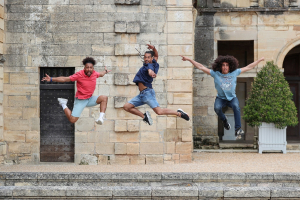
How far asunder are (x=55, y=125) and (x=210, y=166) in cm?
473

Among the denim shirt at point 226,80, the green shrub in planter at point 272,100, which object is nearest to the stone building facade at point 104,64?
the green shrub in planter at point 272,100

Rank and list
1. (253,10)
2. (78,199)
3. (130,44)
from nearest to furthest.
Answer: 1. (78,199)
2. (130,44)
3. (253,10)

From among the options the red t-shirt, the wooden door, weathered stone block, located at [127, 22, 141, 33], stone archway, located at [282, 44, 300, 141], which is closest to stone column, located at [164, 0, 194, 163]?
weathered stone block, located at [127, 22, 141, 33]

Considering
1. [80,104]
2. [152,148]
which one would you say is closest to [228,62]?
[80,104]

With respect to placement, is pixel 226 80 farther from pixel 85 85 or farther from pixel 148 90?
pixel 85 85

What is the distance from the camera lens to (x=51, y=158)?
48.4 feet

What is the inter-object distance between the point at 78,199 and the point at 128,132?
5.48 m

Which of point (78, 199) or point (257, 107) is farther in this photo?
point (257, 107)

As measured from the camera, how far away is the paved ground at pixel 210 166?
1295cm

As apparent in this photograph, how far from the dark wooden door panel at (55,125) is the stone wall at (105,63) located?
28 centimetres

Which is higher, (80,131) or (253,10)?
(253,10)

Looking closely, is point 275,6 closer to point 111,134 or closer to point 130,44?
point 130,44

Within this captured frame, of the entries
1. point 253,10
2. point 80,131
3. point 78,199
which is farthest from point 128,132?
point 253,10

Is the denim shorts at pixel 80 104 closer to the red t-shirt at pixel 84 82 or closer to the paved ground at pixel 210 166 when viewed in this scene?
the red t-shirt at pixel 84 82
